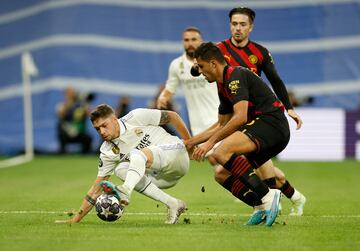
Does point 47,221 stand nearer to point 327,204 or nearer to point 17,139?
point 327,204

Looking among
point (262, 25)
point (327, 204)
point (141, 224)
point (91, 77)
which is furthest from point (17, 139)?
point (141, 224)

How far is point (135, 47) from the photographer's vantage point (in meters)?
25.5

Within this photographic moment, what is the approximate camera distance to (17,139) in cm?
2536

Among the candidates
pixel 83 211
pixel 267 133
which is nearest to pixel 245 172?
pixel 267 133

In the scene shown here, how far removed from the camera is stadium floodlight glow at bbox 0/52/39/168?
927 inches

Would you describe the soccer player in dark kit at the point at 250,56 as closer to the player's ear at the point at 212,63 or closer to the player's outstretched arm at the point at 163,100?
the player's ear at the point at 212,63

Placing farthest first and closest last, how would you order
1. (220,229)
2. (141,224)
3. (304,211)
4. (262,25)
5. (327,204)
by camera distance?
(262,25)
(327,204)
(304,211)
(141,224)
(220,229)

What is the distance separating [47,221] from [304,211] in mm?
3275

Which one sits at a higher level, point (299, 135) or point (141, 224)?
point (141, 224)

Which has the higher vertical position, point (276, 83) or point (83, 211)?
point (276, 83)

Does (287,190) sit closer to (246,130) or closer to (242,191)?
(242,191)

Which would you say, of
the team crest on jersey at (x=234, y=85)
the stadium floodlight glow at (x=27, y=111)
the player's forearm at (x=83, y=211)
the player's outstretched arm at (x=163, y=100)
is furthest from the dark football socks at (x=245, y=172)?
the stadium floodlight glow at (x=27, y=111)

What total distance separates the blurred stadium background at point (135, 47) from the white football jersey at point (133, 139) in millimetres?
14153

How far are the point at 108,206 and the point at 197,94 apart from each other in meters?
4.60
